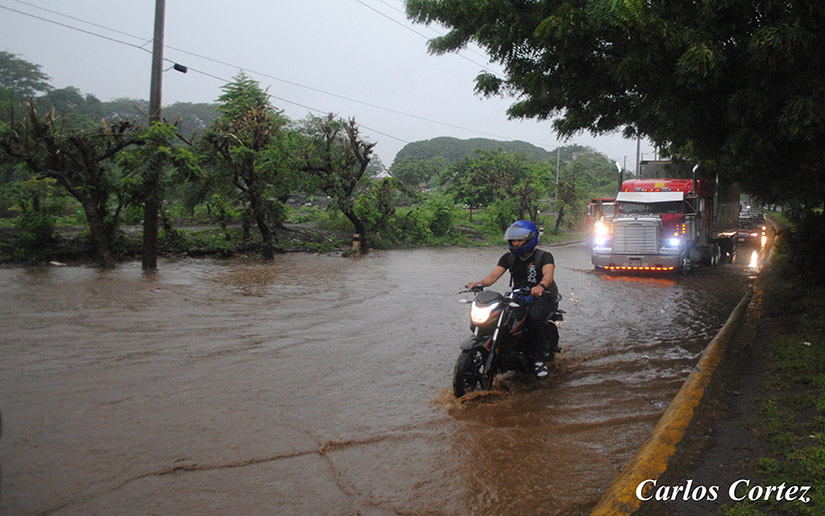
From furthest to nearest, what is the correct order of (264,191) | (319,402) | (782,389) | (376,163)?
(376,163)
(264,191)
(319,402)
(782,389)

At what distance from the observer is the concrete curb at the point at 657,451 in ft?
10.6

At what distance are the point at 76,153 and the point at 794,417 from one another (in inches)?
637

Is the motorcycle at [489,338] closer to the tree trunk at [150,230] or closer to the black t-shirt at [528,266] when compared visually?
the black t-shirt at [528,266]

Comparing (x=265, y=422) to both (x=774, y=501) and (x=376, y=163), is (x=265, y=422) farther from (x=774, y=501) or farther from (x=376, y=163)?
(x=376, y=163)

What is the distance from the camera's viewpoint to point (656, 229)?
16656 mm

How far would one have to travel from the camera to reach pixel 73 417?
200 inches

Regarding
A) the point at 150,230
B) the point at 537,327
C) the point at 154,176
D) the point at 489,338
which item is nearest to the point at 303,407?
the point at 489,338

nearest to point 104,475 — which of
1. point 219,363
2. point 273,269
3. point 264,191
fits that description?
point 219,363

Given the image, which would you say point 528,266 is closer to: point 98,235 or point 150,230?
point 150,230

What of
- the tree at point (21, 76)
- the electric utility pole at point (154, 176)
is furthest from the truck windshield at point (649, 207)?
the tree at point (21, 76)

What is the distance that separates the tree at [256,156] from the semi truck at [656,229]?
1115 cm

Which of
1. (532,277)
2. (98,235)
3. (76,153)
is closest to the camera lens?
(532,277)

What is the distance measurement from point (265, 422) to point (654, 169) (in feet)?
62.1

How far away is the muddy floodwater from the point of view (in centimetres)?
379
